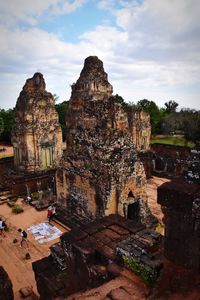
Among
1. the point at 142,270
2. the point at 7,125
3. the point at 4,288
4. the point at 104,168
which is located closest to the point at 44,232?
the point at 104,168

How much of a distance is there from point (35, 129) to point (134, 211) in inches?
460

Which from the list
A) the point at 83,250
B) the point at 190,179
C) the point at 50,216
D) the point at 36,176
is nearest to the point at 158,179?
the point at 36,176

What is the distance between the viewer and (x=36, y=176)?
1842 cm

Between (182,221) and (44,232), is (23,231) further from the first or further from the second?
(182,221)

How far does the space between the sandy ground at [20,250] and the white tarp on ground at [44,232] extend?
0.21 meters

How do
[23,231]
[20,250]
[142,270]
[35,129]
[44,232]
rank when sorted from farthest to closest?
[35,129] < [44,232] < [23,231] < [20,250] < [142,270]

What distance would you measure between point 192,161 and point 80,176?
28.5 feet

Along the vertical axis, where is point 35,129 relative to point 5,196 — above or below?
above

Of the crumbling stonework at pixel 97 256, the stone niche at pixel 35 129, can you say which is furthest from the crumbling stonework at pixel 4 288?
the stone niche at pixel 35 129

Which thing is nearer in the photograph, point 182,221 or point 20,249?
point 182,221

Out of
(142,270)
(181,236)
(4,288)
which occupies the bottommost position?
(4,288)

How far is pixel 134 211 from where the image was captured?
12000 mm

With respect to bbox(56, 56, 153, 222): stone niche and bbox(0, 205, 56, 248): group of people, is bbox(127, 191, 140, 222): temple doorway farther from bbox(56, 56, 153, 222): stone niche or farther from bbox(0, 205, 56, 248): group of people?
bbox(0, 205, 56, 248): group of people

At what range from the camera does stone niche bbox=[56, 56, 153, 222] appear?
11047 mm
